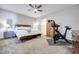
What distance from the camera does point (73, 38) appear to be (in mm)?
1808

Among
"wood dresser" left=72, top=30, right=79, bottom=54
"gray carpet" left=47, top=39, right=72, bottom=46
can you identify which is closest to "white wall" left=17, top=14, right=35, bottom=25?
"gray carpet" left=47, top=39, right=72, bottom=46

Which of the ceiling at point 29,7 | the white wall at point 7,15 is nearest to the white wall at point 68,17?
the ceiling at point 29,7

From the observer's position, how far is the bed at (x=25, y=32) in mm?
1787

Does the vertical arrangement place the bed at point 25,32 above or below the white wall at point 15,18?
below

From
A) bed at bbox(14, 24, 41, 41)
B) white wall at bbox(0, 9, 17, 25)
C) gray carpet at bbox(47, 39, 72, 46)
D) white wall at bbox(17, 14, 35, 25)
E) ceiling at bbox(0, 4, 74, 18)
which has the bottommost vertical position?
gray carpet at bbox(47, 39, 72, 46)

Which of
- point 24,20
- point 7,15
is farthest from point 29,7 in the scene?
point 7,15

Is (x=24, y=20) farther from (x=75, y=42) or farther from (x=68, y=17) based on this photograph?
(x=75, y=42)

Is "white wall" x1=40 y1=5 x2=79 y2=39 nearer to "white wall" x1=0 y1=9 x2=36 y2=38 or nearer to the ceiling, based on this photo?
the ceiling

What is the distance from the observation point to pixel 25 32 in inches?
70.9

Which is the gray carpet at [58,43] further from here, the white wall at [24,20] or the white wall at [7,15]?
the white wall at [7,15]

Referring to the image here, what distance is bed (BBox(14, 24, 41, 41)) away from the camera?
5.86 ft
